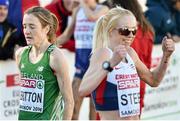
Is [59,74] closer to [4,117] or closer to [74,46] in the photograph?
[4,117]

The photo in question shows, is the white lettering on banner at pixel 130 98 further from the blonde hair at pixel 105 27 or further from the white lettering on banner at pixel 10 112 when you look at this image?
the white lettering on banner at pixel 10 112

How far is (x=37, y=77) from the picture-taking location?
16.8ft

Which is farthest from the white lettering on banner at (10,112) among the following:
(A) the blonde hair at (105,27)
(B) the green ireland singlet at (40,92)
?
(A) the blonde hair at (105,27)

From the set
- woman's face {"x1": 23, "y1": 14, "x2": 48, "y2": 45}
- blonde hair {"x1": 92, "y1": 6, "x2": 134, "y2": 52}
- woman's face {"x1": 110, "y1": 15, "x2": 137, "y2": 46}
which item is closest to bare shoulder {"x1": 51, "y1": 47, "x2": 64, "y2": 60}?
woman's face {"x1": 23, "y1": 14, "x2": 48, "y2": 45}

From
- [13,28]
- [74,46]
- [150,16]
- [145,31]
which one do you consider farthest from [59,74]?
[150,16]

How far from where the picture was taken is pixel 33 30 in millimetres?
5148

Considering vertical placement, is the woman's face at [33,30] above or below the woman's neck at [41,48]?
above

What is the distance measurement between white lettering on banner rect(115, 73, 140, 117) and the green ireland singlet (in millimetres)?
472

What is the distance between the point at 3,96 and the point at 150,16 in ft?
8.97

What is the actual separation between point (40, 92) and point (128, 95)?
68 centimetres

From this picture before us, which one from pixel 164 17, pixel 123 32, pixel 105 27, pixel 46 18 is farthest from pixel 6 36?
pixel 164 17

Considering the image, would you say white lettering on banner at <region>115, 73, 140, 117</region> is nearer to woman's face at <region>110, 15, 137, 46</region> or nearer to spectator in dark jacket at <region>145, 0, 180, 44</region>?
woman's face at <region>110, 15, 137, 46</region>

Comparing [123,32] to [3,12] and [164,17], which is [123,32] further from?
[164,17]

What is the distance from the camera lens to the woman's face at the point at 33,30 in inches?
202
